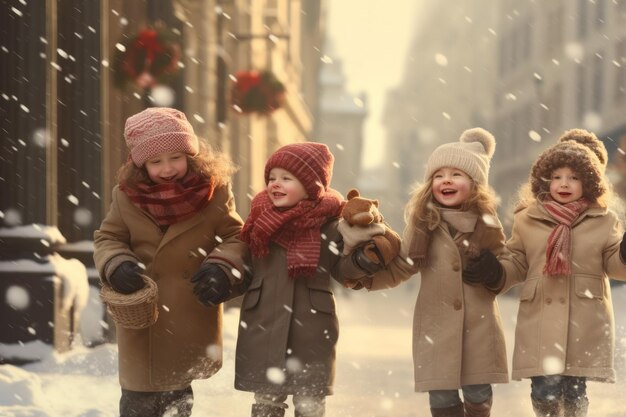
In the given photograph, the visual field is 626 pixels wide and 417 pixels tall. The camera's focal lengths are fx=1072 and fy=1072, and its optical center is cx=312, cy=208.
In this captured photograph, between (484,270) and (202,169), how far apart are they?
1.41 m

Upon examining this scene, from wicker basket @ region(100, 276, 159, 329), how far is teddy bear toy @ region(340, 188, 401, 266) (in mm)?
Result: 899

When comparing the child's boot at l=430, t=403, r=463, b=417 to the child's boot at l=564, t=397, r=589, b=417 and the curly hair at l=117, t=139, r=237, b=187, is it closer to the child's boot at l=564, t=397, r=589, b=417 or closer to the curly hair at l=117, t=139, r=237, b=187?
the child's boot at l=564, t=397, r=589, b=417

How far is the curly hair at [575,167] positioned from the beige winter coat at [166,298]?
5.24 feet

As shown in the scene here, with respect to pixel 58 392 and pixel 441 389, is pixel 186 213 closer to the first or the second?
pixel 441 389

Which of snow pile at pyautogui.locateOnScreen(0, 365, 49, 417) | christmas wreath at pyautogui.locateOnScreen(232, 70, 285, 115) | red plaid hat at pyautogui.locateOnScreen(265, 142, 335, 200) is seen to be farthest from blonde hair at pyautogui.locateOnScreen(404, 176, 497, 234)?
christmas wreath at pyautogui.locateOnScreen(232, 70, 285, 115)

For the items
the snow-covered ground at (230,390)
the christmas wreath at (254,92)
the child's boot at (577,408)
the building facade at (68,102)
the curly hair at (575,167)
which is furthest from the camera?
the christmas wreath at (254,92)

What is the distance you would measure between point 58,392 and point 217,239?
2.11 m

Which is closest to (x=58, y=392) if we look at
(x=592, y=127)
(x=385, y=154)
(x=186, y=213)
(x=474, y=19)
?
(x=186, y=213)

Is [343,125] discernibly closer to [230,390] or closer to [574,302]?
[230,390]

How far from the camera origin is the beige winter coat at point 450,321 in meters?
5.12

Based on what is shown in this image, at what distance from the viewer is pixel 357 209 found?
16.0 ft

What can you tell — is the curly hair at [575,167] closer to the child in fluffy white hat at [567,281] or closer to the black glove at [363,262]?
the child in fluffy white hat at [567,281]

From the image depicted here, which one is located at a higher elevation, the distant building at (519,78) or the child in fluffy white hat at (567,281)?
the child in fluffy white hat at (567,281)

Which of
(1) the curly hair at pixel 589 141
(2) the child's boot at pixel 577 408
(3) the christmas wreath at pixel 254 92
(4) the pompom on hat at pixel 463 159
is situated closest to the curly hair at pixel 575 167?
(1) the curly hair at pixel 589 141
